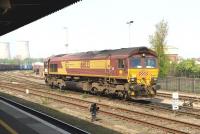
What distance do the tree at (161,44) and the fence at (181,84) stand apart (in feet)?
12.1

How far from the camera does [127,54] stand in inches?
1080

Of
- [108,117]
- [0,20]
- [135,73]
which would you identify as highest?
[0,20]

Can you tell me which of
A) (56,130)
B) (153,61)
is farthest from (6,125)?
(153,61)

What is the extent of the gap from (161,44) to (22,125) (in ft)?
109

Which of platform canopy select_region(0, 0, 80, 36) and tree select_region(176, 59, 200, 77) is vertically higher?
platform canopy select_region(0, 0, 80, 36)

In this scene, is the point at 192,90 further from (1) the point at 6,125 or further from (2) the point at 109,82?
(1) the point at 6,125

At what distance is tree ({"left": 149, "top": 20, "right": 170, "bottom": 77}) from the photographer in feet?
147

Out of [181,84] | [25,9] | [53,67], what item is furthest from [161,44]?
[25,9]

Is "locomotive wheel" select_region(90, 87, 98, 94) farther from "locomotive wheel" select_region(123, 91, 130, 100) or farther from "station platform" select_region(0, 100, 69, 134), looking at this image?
"station platform" select_region(0, 100, 69, 134)

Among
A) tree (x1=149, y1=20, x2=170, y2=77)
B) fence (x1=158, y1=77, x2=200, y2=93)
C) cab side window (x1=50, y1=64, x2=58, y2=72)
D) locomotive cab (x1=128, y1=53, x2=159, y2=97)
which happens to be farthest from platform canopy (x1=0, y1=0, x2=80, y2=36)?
tree (x1=149, y1=20, x2=170, y2=77)

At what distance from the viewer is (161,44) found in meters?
45.7

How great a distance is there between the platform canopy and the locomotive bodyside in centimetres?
873

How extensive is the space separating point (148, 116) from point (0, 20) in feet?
31.4

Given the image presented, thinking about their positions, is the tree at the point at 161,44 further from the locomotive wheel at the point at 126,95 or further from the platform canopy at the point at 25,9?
the platform canopy at the point at 25,9
